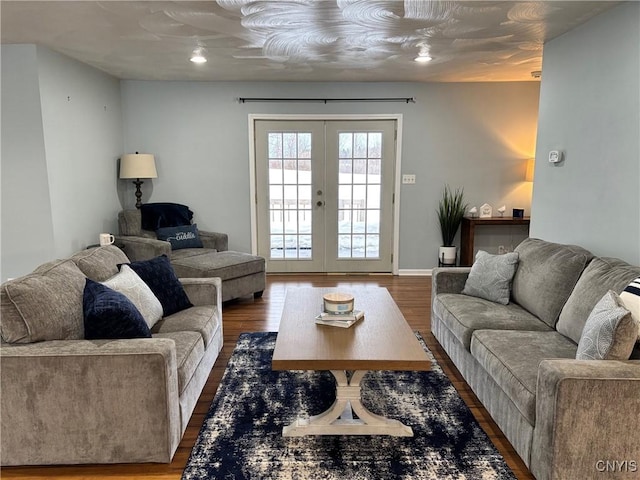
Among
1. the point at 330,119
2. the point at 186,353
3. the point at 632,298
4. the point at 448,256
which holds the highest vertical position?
the point at 330,119

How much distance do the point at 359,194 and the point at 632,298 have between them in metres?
3.87

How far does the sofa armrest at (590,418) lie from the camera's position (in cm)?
176

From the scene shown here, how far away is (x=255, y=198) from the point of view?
572cm

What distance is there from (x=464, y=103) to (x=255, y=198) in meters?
2.84

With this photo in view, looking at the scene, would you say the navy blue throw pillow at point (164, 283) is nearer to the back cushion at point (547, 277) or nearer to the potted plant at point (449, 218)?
the back cushion at point (547, 277)

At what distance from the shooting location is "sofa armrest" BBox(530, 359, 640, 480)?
69.2 inches

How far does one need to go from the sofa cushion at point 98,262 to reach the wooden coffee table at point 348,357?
109cm

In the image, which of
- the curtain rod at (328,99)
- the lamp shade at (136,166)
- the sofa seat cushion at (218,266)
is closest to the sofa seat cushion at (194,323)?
the sofa seat cushion at (218,266)

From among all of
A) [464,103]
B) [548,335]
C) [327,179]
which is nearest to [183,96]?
[327,179]

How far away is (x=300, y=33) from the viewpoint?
3.37m

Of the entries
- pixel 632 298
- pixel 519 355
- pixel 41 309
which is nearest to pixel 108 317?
pixel 41 309

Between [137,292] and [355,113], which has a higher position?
[355,113]

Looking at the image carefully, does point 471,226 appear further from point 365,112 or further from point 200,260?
point 200,260

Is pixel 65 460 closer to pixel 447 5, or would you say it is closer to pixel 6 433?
pixel 6 433
